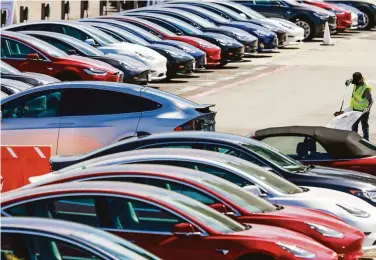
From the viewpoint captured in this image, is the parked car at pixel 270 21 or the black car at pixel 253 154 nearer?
the black car at pixel 253 154

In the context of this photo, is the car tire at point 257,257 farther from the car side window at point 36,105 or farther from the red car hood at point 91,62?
the red car hood at point 91,62

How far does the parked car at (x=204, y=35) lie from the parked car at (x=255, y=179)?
760 inches

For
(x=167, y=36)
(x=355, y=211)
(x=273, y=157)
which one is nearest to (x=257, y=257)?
(x=355, y=211)

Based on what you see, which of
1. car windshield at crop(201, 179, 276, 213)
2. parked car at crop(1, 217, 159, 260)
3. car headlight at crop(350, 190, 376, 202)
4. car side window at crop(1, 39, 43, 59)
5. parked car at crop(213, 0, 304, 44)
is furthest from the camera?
parked car at crop(213, 0, 304, 44)

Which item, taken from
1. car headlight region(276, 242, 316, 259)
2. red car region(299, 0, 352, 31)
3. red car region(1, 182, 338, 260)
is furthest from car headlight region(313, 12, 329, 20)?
car headlight region(276, 242, 316, 259)

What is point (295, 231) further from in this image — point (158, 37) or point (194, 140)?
point (158, 37)

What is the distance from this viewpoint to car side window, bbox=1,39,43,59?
26.0 meters

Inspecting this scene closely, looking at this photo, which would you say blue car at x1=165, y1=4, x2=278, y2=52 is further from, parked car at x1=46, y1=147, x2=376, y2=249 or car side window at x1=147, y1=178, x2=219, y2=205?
car side window at x1=147, y1=178, x2=219, y2=205

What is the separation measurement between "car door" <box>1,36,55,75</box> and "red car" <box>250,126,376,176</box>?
9.54 m

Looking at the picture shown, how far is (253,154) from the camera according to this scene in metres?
14.0

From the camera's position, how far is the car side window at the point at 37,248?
28.0 feet

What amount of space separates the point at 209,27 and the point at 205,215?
24.1 metres

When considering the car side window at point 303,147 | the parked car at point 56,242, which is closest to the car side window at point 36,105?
the car side window at point 303,147

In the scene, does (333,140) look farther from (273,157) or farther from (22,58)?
(22,58)
